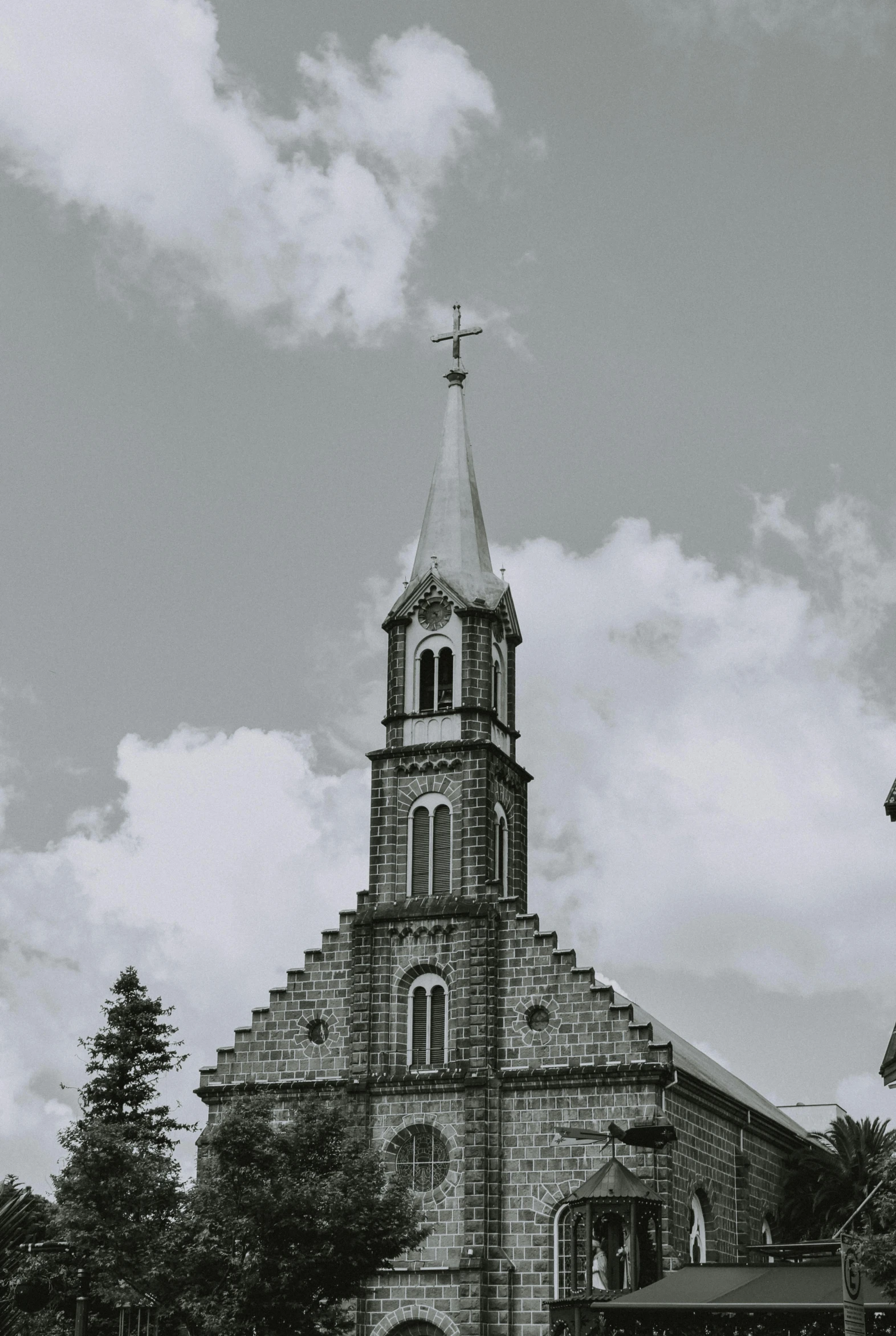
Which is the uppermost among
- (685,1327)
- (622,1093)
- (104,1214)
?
(622,1093)

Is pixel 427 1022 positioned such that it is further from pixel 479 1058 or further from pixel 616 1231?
pixel 616 1231

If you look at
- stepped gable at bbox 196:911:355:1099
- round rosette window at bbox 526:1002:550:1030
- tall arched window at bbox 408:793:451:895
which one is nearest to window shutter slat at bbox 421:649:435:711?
tall arched window at bbox 408:793:451:895

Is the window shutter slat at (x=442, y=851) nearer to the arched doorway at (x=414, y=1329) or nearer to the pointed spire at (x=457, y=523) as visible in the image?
the pointed spire at (x=457, y=523)

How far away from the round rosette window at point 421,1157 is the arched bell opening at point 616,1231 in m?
5.97

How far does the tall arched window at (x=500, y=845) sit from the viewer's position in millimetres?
59281

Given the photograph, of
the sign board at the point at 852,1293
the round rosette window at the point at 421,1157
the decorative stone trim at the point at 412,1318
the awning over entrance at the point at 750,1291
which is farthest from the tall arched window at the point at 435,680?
the sign board at the point at 852,1293

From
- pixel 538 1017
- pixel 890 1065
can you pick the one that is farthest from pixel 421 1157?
pixel 890 1065

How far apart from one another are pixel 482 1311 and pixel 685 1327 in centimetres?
1946

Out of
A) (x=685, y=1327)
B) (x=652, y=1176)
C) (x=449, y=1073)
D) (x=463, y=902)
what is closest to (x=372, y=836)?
(x=463, y=902)

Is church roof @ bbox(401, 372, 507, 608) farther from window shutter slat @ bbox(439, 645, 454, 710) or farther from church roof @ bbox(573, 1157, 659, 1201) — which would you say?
church roof @ bbox(573, 1157, 659, 1201)

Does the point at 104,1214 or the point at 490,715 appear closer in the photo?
the point at 104,1214

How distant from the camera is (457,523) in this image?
211ft

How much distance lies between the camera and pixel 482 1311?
52250 millimetres

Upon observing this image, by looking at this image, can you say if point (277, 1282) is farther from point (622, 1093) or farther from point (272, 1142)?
point (622, 1093)
